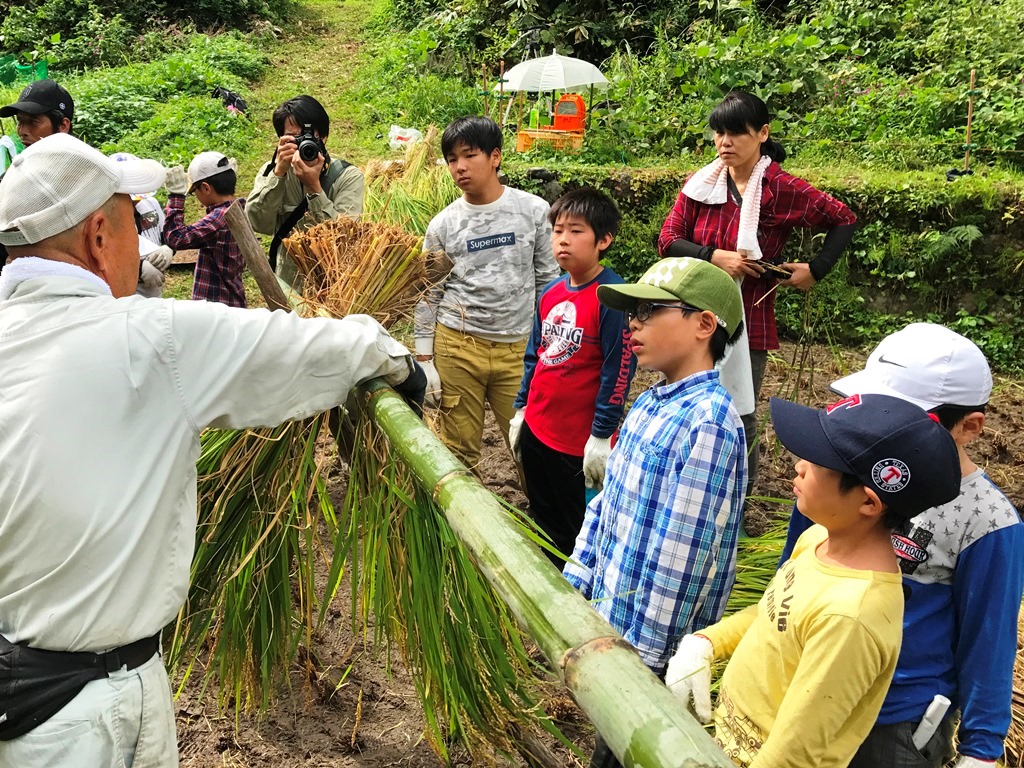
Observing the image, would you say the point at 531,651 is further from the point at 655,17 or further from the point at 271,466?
the point at 655,17

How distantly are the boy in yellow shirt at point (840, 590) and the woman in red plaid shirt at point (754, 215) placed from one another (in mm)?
1707

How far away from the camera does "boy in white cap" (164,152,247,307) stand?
154 inches

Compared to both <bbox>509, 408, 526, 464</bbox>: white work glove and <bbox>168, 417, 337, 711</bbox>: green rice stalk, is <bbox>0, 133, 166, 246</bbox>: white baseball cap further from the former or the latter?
<bbox>509, 408, 526, 464</bbox>: white work glove

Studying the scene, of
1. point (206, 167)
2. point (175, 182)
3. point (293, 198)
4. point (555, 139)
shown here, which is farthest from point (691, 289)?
point (555, 139)

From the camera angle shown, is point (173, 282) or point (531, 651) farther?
point (173, 282)

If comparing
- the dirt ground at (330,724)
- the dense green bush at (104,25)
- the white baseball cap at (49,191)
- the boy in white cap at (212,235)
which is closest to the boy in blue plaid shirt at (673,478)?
the dirt ground at (330,724)

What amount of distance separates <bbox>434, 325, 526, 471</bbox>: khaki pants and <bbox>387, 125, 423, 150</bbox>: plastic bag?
589cm

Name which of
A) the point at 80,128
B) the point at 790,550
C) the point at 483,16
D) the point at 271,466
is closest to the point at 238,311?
the point at 271,466

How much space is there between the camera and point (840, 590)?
4.30ft

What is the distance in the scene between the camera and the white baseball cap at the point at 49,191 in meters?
1.39

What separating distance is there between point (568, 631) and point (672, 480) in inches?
29.3

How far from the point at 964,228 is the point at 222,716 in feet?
17.2

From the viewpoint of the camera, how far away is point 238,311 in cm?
148

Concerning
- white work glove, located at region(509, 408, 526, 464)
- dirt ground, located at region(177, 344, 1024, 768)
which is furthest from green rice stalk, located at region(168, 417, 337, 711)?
white work glove, located at region(509, 408, 526, 464)
